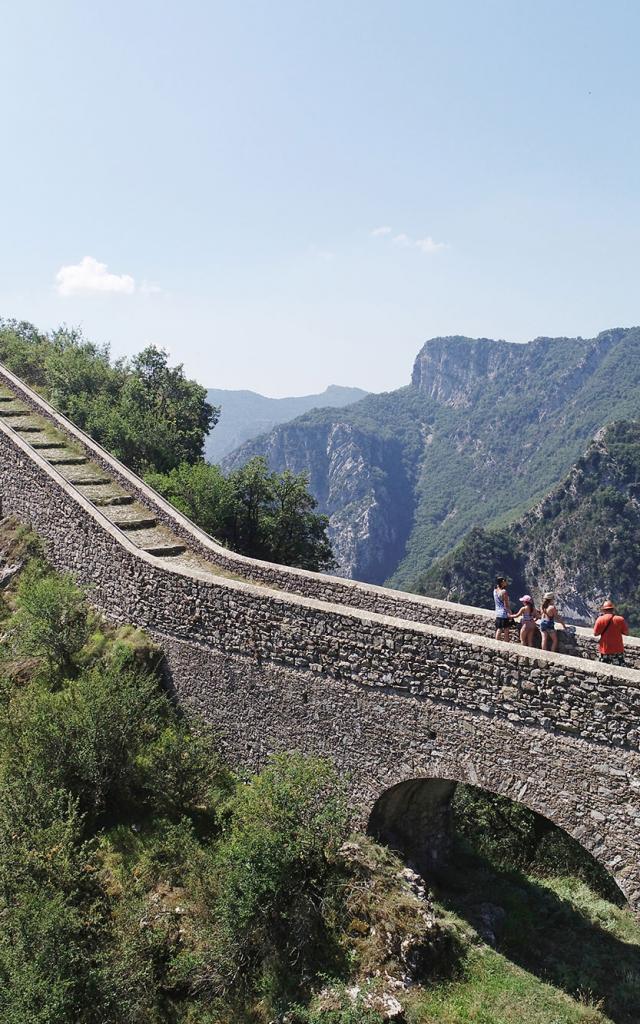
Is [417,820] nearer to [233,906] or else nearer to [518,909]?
[518,909]

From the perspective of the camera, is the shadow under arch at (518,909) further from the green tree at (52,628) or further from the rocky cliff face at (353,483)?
the rocky cliff face at (353,483)

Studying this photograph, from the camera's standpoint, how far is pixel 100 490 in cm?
2122

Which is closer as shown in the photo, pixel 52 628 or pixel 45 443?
pixel 52 628

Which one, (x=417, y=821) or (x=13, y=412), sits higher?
(x=13, y=412)

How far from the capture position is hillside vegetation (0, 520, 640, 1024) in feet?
28.2

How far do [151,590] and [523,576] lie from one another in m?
77.3

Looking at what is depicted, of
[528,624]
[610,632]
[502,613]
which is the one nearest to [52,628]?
[502,613]

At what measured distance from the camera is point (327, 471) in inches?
7180

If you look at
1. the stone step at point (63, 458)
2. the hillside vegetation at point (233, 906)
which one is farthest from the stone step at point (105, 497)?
the hillside vegetation at point (233, 906)

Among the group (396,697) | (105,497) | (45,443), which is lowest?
(396,697)

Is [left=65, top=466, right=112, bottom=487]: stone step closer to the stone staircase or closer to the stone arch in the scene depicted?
the stone staircase

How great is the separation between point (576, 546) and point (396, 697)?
3110 inches

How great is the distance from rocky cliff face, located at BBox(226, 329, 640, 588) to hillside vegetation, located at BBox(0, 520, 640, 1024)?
10725 cm

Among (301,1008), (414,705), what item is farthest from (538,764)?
(301,1008)
